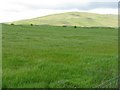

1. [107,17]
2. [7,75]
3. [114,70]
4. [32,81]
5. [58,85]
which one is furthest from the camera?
[107,17]

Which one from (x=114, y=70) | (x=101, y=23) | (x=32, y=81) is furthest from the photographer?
(x=101, y=23)

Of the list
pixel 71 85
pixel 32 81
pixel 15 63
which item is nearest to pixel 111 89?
pixel 71 85

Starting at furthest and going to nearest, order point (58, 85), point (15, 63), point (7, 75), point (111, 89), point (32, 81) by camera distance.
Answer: point (15, 63)
point (7, 75)
point (32, 81)
point (58, 85)
point (111, 89)

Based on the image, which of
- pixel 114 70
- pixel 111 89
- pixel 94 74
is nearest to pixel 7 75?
pixel 94 74

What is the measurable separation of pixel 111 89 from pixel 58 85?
272cm

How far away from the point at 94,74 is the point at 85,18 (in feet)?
496

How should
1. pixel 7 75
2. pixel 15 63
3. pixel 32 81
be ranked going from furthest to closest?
pixel 15 63, pixel 7 75, pixel 32 81

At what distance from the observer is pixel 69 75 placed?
13.3 metres

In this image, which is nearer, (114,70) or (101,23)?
(114,70)

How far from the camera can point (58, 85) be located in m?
11.1

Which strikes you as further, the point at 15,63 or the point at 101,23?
the point at 101,23

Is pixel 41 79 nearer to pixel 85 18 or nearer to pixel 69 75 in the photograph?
pixel 69 75

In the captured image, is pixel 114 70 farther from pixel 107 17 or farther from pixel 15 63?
pixel 107 17

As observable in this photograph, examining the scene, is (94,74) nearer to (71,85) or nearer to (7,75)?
(71,85)
